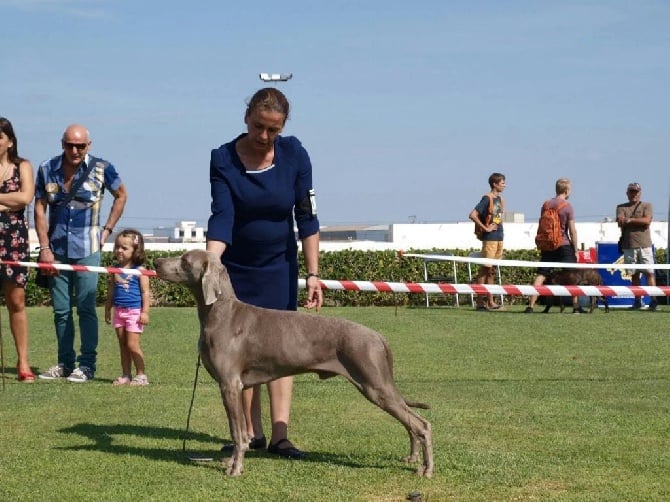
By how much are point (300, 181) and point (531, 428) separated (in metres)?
Answer: 2.51

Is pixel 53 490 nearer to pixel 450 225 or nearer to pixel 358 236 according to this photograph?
pixel 450 225

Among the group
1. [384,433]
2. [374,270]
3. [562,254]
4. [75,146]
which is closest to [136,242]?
[75,146]

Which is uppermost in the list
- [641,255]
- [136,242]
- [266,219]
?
[266,219]

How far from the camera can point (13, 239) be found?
35.6 ft

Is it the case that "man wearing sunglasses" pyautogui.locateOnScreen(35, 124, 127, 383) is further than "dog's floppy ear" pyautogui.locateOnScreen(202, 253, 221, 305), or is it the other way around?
"man wearing sunglasses" pyautogui.locateOnScreen(35, 124, 127, 383)

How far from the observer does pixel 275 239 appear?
7270 millimetres

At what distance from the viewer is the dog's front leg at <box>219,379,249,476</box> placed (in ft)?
21.7

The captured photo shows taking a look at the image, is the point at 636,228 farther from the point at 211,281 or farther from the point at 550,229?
the point at 211,281

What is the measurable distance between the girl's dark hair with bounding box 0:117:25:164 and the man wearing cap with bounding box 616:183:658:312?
498 inches

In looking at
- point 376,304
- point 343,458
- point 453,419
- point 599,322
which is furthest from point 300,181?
point 376,304

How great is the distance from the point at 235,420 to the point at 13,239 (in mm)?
4983

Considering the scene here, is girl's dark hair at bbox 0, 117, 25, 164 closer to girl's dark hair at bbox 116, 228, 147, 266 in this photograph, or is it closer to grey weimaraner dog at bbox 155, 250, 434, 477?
girl's dark hair at bbox 116, 228, 147, 266

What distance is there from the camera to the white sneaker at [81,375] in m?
11.1

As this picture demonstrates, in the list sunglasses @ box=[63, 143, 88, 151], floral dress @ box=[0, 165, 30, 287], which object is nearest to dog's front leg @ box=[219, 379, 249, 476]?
floral dress @ box=[0, 165, 30, 287]
